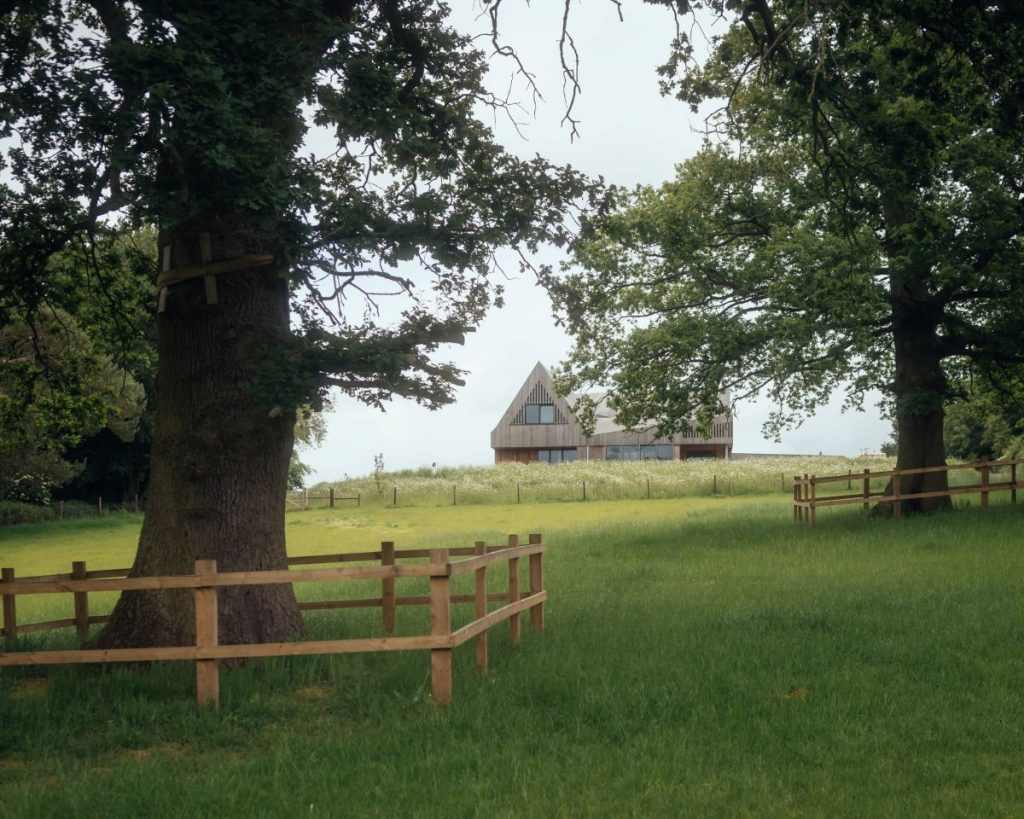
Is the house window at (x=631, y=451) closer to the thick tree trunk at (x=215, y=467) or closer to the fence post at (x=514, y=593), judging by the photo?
the fence post at (x=514, y=593)

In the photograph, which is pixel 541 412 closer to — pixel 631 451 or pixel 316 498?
pixel 631 451

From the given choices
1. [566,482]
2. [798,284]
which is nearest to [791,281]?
[798,284]

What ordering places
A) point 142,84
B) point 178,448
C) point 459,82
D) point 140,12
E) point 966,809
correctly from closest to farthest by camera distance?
1. point 966,809
2. point 142,84
3. point 140,12
4. point 178,448
5. point 459,82

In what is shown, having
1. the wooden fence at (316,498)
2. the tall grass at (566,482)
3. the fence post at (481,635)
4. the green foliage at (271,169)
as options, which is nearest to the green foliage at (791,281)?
the green foliage at (271,169)

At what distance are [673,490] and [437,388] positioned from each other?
41786mm

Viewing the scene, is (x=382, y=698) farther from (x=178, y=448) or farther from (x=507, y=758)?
(x=178, y=448)

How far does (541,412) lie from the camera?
76.2 meters

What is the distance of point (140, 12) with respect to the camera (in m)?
11.3

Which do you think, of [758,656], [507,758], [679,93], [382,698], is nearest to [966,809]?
[507,758]

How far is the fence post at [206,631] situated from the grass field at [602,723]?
189 millimetres

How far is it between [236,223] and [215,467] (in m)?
2.89

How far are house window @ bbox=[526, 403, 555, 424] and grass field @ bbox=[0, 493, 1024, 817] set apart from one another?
6008 centimetres

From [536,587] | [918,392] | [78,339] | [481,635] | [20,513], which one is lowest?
[20,513]

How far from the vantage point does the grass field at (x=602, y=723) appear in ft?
22.9
